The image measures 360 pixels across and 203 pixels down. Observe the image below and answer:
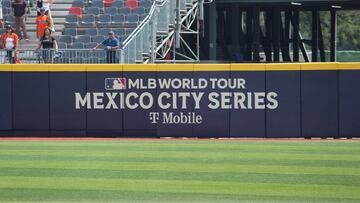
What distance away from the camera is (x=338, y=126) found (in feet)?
74.0

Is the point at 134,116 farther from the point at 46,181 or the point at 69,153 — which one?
the point at 46,181

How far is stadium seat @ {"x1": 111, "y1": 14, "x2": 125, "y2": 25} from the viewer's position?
97.5ft

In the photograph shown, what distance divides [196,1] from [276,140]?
40.8ft

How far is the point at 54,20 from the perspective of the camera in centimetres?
3145

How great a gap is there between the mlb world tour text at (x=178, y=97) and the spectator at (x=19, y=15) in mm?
7214

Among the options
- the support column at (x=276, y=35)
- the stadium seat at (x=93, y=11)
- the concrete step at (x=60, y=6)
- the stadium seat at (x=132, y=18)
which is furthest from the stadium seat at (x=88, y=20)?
the support column at (x=276, y=35)

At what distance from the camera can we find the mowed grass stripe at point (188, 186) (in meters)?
13.0

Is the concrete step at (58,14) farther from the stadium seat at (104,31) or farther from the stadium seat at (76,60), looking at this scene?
the stadium seat at (76,60)

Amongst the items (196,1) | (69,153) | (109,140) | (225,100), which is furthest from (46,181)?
(196,1)

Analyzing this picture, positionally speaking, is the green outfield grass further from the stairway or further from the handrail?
the stairway

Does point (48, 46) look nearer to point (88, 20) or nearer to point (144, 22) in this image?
point (144, 22)

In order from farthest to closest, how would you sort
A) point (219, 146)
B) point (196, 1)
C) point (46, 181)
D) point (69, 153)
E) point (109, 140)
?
point (196, 1), point (109, 140), point (219, 146), point (69, 153), point (46, 181)

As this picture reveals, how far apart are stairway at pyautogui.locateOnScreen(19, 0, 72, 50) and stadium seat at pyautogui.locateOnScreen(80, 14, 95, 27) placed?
2.74 feet

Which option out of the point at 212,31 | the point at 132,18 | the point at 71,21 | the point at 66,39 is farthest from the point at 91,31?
the point at 212,31
